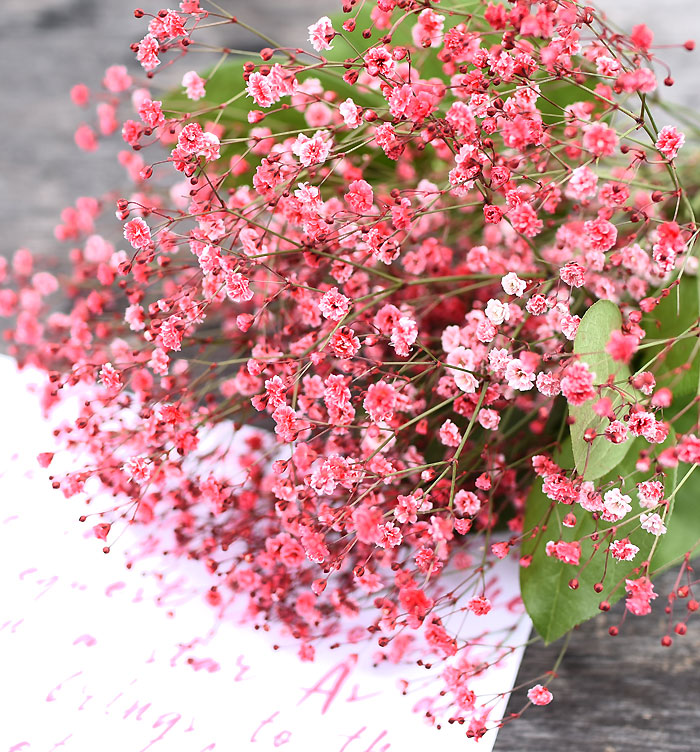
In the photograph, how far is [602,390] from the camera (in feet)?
1.16

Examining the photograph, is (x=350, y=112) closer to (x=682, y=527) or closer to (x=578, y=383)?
→ (x=578, y=383)

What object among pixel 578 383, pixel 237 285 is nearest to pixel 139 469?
pixel 237 285

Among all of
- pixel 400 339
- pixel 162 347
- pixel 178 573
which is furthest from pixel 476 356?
pixel 178 573

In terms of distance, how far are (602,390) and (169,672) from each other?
307mm

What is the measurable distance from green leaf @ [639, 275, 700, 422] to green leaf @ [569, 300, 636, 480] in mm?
47

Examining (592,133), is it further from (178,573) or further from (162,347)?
(178,573)

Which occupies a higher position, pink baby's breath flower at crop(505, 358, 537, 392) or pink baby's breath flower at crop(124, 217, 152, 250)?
pink baby's breath flower at crop(124, 217, 152, 250)

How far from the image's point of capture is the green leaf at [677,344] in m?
0.40

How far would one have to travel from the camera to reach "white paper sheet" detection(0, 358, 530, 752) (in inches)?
17.6

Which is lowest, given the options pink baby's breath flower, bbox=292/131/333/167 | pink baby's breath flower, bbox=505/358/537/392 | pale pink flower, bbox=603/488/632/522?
pale pink flower, bbox=603/488/632/522

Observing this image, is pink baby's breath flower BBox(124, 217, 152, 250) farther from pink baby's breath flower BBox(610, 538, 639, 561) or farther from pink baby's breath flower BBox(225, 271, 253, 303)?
pink baby's breath flower BBox(610, 538, 639, 561)

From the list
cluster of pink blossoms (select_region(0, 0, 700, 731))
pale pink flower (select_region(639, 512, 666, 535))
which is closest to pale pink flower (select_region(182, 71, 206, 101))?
cluster of pink blossoms (select_region(0, 0, 700, 731))

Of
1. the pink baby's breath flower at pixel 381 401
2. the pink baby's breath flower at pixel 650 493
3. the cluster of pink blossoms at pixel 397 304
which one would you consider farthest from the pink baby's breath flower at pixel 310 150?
the pink baby's breath flower at pixel 650 493

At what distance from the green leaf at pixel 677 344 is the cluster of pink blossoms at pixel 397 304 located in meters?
0.01
